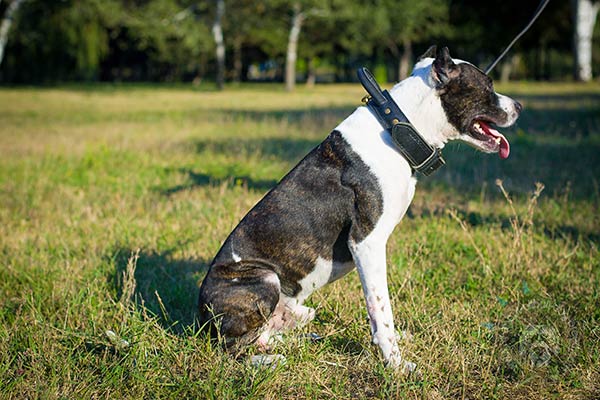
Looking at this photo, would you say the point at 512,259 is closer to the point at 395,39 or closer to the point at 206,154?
the point at 206,154

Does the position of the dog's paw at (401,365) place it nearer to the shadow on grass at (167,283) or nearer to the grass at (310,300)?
the grass at (310,300)

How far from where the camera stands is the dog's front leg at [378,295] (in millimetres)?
3170

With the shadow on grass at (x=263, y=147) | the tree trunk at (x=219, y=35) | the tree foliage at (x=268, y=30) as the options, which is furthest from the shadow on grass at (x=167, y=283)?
the tree trunk at (x=219, y=35)

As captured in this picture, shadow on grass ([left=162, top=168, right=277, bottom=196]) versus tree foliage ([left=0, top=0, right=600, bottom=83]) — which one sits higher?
tree foliage ([left=0, top=0, right=600, bottom=83])

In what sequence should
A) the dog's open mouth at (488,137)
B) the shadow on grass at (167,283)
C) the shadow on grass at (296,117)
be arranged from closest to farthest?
the dog's open mouth at (488,137), the shadow on grass at (167,283), the shadow on grass at (296,117)

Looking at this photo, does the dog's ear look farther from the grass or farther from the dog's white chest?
the grass

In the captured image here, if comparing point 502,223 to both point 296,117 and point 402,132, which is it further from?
point 296,117

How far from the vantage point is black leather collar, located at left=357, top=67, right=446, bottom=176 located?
3131mm

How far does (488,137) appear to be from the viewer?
130 inches

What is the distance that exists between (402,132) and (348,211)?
1.66ft

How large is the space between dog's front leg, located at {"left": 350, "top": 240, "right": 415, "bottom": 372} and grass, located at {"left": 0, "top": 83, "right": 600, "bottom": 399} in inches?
5.2

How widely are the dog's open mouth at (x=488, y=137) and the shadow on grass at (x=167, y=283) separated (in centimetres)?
218

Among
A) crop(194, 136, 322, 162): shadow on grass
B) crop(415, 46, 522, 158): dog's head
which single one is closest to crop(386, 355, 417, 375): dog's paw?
crop(415, 46, 522, 158): dog's head

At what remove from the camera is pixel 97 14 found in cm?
3547
